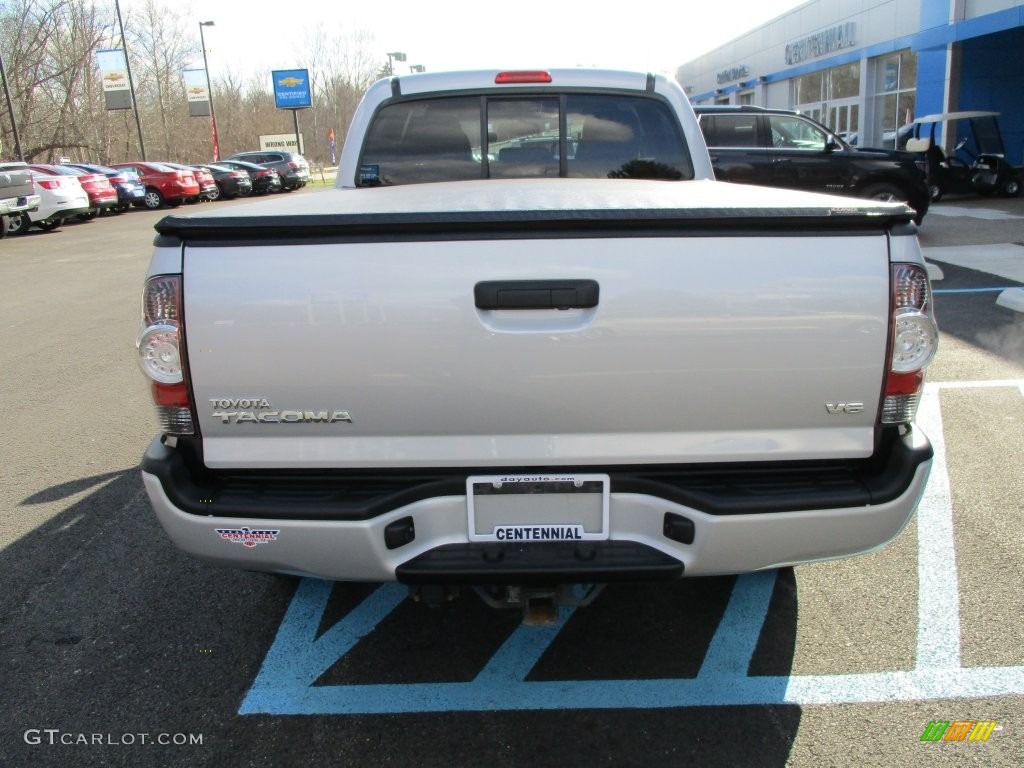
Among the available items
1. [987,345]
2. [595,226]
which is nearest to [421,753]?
[595,226]

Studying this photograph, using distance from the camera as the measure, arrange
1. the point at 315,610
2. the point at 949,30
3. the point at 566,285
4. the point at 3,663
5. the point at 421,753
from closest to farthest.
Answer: the point at 566,285, the point at 421,753, the point at 3,663, the point at 315,610, the point at 949,30

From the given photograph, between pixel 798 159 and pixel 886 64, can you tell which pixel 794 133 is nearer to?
pixel 798 159

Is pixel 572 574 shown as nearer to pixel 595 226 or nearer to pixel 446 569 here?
pixel 446 569

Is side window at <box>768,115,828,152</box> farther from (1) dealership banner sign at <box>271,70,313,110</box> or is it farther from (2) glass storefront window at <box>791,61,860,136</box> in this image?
(1) dealership banner sign at <box>271,70,313,110</box>

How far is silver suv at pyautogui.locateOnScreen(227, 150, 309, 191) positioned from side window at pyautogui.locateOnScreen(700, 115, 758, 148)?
27026 millimetres

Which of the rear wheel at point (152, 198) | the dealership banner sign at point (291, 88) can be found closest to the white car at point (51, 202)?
the rear wheel at point (152, 198)

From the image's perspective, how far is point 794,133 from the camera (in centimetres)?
1311

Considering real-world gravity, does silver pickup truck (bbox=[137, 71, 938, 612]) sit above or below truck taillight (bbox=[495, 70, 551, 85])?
below

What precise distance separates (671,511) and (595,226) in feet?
2.74

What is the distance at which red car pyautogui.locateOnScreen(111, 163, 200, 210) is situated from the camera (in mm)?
29375

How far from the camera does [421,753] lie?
251cm

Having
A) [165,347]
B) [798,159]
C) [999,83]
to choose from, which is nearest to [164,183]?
[798,159]

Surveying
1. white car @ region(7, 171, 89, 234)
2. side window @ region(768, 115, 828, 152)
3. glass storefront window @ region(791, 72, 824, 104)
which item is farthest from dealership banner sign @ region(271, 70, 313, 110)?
side window @ region(768, 115, 828, 152)

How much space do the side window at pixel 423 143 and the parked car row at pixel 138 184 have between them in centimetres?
1904
